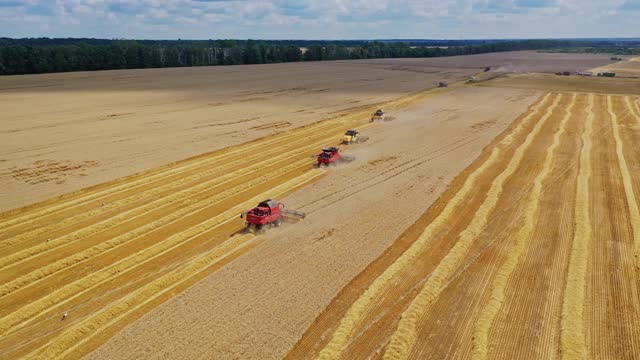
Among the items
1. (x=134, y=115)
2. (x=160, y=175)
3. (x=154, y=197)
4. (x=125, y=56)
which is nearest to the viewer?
(x=154, y=197)

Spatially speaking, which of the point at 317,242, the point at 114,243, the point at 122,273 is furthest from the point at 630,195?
the point at 114,243

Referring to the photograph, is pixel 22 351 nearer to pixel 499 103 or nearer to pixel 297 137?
pixel 297 137

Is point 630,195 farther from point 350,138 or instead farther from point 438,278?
point 350,138

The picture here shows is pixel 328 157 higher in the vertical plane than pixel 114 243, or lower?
higher

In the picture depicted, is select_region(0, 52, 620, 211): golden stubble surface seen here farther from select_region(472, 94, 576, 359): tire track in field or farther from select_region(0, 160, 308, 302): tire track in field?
select_region(472, 94, 576, 359): tire track in field

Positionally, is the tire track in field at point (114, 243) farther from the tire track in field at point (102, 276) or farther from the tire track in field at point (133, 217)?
the tire track in field at point (102, 276)

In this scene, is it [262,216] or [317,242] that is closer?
[317,242]

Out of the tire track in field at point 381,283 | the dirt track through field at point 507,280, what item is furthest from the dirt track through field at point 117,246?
the dirt track through field at point 507,280
